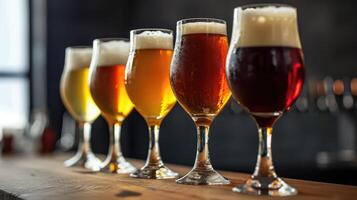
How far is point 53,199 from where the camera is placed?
901mm

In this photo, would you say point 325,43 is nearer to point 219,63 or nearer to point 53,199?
point 219,63

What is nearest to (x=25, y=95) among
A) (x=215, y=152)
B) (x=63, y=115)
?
(x=63, y=115)

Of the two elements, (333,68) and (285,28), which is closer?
(285,28)

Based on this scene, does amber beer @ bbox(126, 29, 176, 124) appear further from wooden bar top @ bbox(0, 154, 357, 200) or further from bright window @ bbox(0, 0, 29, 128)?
bright window @ bbox(0, 0, 29, 128)

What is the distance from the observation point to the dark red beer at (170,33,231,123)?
3.55ft

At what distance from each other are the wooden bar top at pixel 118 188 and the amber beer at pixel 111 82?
17 cm

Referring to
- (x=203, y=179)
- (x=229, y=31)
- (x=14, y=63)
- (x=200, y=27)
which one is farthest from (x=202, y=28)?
(x=14, y=63)

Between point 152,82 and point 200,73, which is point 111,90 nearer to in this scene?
point 152,82

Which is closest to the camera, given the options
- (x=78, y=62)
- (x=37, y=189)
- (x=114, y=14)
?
(x=37, y=189)

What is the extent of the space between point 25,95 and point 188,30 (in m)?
5.15

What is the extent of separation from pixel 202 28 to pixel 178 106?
15.4 feet

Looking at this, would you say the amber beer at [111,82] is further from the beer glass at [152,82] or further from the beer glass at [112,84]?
the beer glass at [152,82]

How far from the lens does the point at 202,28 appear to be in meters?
1.11

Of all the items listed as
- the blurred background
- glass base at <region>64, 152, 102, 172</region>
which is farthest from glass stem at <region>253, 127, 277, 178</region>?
the blurred background
